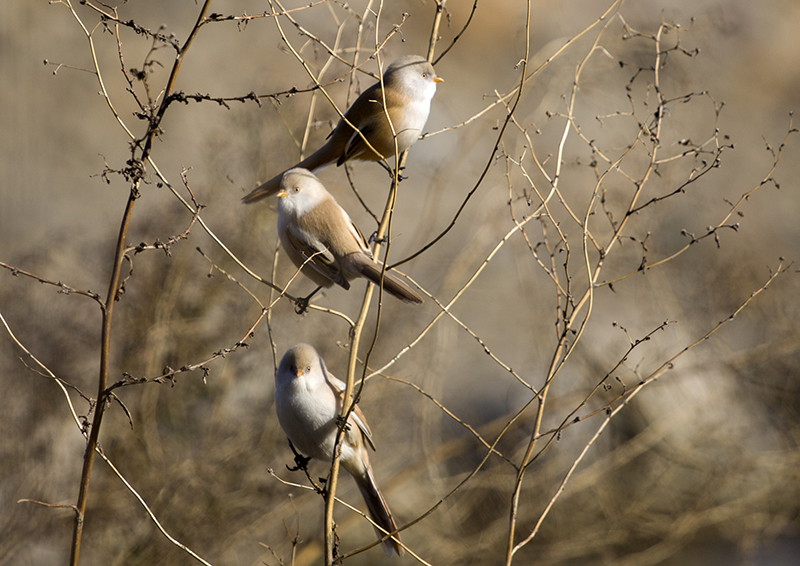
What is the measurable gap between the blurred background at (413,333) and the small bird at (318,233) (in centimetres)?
28

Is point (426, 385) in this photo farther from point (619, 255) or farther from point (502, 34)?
point (502, 34)

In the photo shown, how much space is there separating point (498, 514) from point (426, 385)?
1315 mm

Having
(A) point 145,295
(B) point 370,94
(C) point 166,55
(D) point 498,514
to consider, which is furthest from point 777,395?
(C) point 166,55

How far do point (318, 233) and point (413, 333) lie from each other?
275 cm

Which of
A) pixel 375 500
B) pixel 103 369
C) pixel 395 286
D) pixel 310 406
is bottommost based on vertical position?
pixel 103 369

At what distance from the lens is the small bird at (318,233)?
2.66 meters

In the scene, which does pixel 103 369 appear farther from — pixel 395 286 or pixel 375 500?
pixel 375 500

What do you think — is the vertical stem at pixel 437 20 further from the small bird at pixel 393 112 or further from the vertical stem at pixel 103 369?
the vertical stem at pixel 103 369

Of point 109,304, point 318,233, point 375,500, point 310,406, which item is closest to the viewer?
point 109,304

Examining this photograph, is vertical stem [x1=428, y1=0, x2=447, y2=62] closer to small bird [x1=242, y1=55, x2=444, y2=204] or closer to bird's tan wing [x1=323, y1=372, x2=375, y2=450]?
small bird [x1=242, y1=55, x2=444, y2=204]

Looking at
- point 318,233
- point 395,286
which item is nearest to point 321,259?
point 318,233

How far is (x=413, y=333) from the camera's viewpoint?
5.36 m

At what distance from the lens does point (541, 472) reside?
5574 mm

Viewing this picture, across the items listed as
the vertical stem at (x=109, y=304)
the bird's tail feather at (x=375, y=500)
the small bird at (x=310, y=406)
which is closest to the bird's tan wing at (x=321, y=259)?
the small bird at (x=310, y=406)
